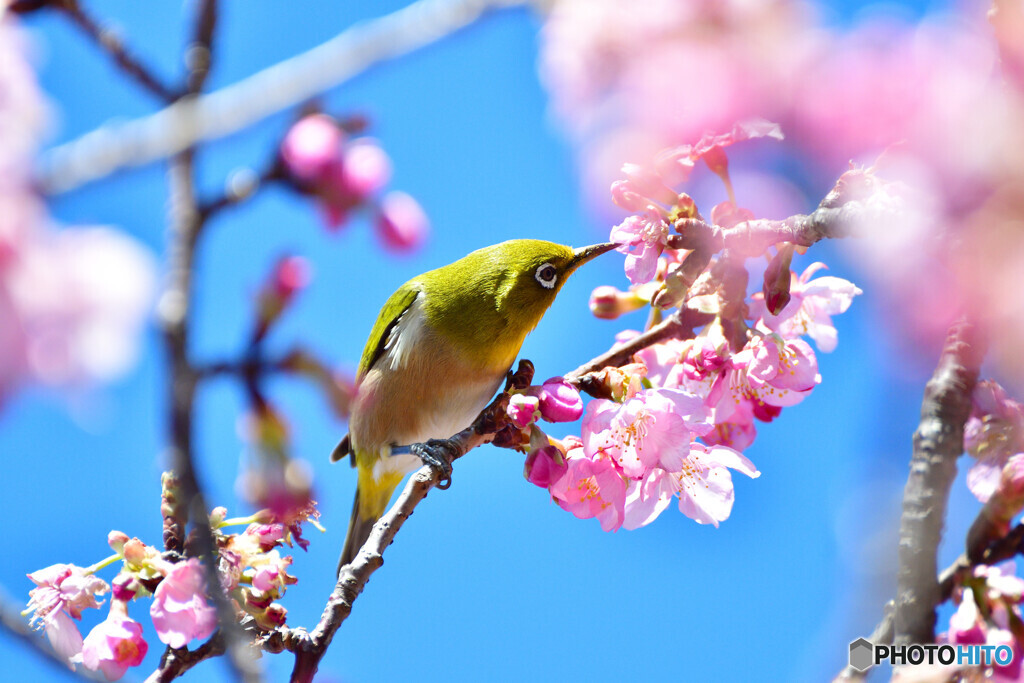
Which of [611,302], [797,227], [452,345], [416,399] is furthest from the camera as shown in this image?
[416,399]

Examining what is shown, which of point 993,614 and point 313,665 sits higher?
point 993,614

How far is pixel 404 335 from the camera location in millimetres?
3486

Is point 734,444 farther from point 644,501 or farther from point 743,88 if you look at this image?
point 743,88

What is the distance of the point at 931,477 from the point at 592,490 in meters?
1.09

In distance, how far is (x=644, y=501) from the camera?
223cm

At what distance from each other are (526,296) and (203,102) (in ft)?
7.70

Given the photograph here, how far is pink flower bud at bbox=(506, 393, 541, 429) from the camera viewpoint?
7.19 feet

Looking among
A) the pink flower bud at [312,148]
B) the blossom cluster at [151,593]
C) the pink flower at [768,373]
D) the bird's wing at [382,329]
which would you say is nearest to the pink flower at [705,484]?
the pink flower at [768,373]

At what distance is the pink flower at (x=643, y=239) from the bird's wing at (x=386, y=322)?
5.59ft

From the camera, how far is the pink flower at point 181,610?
6.28ft

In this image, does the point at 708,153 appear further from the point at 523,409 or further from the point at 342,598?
the point at 342,598

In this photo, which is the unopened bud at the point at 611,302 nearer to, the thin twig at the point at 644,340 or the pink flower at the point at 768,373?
the thin twig at the point at 644,340

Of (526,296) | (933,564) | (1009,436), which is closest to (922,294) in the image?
(933,564)

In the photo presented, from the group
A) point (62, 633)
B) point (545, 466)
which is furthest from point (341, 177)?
point (62, 633)
